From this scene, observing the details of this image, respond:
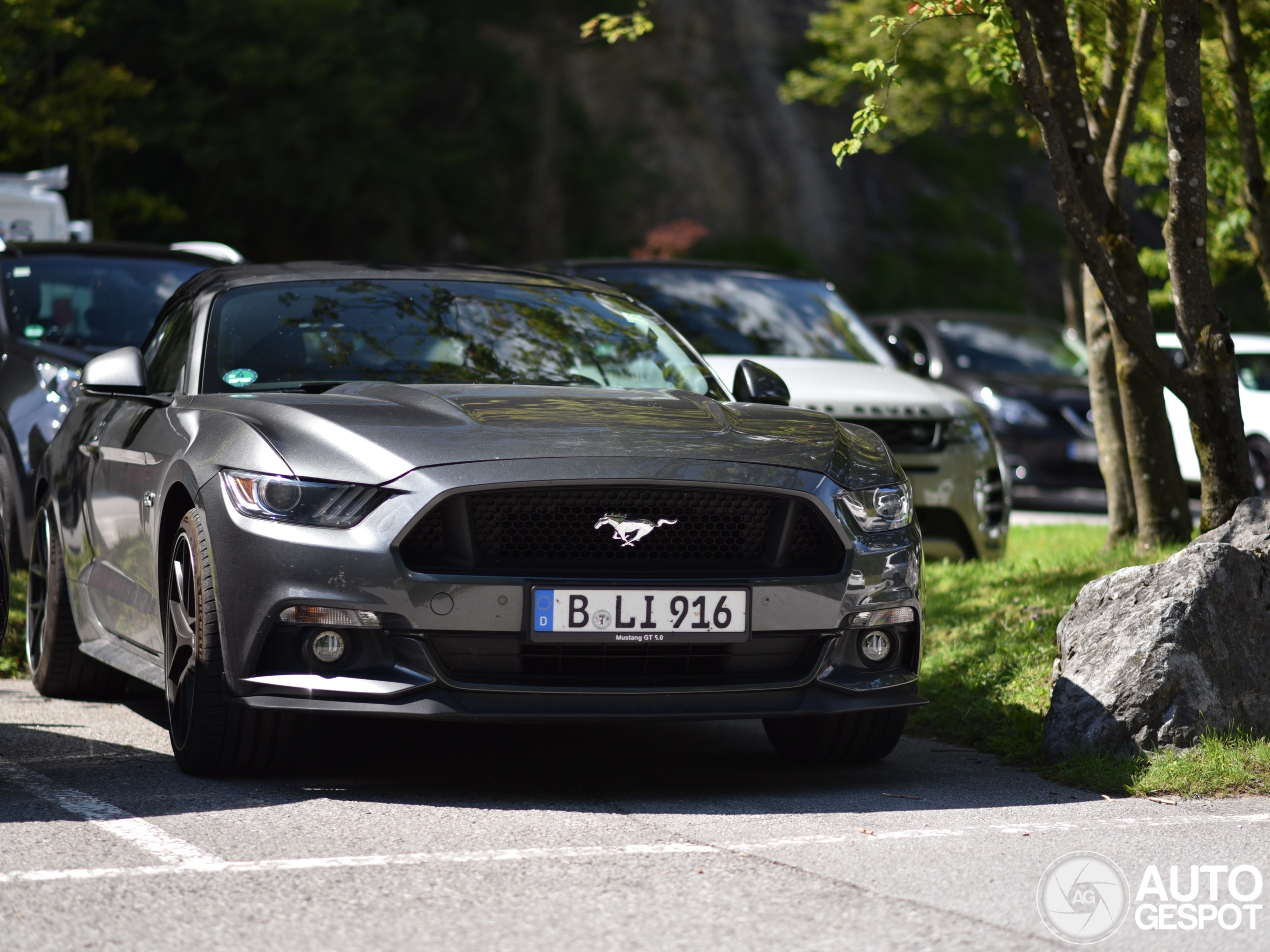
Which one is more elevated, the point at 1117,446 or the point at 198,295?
the point at 198,295

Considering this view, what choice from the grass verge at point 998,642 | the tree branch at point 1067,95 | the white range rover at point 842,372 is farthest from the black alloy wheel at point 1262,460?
the tree branch at point 1067,95

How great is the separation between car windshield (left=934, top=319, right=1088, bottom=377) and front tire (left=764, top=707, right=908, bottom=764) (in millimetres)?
11761

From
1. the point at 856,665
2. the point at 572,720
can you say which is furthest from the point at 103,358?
the point at 856,665

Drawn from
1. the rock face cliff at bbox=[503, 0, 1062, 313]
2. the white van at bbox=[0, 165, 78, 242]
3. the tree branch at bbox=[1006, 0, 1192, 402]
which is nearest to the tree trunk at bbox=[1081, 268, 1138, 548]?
the tree branch at bbox=[1006, 0, 1192, 402]

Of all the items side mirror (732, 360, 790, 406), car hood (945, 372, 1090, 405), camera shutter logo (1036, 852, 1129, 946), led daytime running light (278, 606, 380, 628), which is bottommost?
camera shutter logo (1036, 852, 1129, 946)

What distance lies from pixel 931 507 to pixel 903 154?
4622 centimetres

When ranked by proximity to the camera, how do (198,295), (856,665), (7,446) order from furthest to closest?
(7,446)
(198,295)
(856,665)

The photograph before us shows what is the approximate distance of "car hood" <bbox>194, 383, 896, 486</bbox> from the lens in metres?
4.91

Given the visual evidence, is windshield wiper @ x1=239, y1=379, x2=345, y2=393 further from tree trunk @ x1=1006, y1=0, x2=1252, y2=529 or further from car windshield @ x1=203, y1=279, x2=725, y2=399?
tree trunk @ x1=1006, y1=0, x2=1252, y2=529

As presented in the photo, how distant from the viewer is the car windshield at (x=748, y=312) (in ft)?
33.6

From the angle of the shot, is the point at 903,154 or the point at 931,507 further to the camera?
the point at 903,154

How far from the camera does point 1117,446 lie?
9844 millimetres

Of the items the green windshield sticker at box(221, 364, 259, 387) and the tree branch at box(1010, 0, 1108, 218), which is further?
the tree branch at box(1010, 0, 1108, 218)

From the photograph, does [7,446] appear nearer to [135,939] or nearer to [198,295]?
[198,295]
